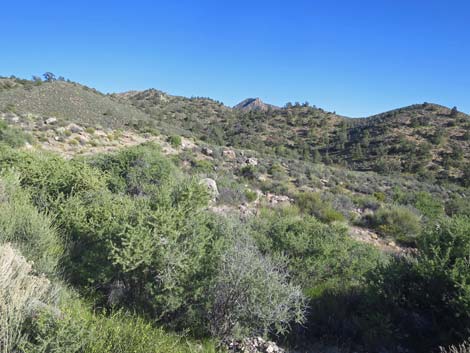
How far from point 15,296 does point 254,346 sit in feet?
9.45

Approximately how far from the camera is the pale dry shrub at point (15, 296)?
9.13 ft

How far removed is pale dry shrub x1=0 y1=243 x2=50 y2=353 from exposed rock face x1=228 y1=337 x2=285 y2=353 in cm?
242

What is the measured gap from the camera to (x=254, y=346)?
4188 millimetres

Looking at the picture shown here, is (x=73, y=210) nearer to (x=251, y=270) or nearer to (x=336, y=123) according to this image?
(x=251, y=270)

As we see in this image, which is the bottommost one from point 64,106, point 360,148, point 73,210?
point 73,210

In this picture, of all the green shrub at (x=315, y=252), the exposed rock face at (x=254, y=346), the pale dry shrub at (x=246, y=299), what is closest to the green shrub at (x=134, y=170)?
the green shrub at (x=315, y=252)

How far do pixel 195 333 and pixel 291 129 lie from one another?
1971 inches

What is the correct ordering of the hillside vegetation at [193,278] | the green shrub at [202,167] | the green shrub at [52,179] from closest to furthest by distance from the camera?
the hillside vegetation at [193,278]
the green shrub at [52,179]
the green shrub at [202,167]

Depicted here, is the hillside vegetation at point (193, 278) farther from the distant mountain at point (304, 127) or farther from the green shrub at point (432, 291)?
the distant mountain at point (304, 127)

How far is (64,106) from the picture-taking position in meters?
34.7

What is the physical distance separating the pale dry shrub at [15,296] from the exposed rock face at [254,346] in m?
2.42

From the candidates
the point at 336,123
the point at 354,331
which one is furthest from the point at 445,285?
the point at 336,123

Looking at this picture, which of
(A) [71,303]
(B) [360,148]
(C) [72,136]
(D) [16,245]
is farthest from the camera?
(B) [360,148]

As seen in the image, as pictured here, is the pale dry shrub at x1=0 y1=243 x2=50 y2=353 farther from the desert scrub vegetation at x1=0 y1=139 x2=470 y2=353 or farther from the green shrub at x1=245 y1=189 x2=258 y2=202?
the green shrub at x1=245 y1=189 x2=258 y2=202
